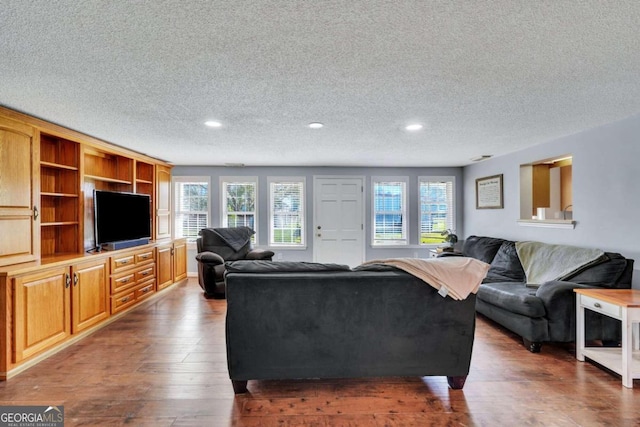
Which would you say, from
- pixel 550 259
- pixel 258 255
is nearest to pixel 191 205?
pixel 258 255

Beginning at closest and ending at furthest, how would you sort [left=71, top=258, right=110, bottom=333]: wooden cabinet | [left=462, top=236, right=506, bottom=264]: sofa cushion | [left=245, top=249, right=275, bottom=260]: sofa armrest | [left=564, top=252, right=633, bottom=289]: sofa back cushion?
[left=564, top=252, right=633, bottom=289]: sofa back cushion, [left=71, top=258, right=110, bottom=333]: wooden cabinet, [left=462, top=236, right=506, bottom=264]: sofa cushion, [left=245, top=249, right=275, bottom=260]: sofa armrest

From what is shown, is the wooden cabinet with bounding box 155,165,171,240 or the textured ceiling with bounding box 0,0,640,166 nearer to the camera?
the textured ceiling with bounding box 0,0,640,166

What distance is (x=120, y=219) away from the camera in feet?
13.8

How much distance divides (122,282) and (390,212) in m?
4.67

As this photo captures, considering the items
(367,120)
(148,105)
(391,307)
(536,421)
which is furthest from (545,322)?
(148,105)

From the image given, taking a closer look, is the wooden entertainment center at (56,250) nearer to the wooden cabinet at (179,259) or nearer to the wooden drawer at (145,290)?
the wooden drawer at (145,290)

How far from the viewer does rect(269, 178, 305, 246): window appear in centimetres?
637

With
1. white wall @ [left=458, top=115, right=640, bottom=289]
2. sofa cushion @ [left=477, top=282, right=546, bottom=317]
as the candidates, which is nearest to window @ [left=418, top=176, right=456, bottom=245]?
white wall @ [left=458, top=115, right=640, bottom=289]

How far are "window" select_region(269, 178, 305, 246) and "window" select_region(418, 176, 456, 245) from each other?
2430 millimetres

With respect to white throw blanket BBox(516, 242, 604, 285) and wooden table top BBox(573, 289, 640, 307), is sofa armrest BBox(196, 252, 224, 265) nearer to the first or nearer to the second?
white throw blanket BBox(516, 242, 604, 285)

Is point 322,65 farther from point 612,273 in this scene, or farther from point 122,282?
point 122,282

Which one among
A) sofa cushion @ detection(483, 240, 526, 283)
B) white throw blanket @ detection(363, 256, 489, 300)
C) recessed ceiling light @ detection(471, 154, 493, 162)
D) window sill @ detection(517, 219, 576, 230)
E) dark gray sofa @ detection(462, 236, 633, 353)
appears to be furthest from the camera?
recessed ceiling light @ detection(471, 154, 493, 162)

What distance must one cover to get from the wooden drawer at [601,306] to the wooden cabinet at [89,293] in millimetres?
4664

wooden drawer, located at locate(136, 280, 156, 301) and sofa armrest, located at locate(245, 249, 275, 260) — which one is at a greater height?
sofa armrest, located at locate(245, 249, 275, 260)
